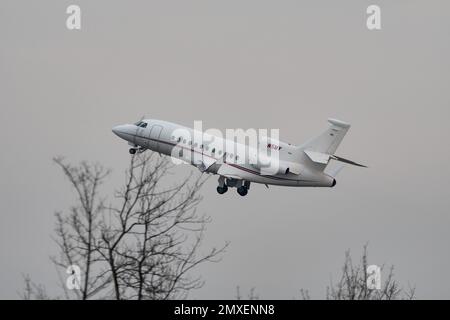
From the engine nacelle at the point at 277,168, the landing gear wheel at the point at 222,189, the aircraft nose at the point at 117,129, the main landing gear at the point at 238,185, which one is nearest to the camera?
the engine nacelle at the point at 277,168

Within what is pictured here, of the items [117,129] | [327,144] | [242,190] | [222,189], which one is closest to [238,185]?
[242,190]

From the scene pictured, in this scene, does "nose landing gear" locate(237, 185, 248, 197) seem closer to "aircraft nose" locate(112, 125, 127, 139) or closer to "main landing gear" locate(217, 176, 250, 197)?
"main landing gear" locate(217, 176, 250, 197)

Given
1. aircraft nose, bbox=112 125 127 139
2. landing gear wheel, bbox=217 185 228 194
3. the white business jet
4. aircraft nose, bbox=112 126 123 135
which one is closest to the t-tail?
the white business jet

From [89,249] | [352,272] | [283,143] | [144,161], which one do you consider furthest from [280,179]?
[89,249]

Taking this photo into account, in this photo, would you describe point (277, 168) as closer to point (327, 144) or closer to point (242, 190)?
point (327, 144)

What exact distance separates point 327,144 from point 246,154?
6089 mm

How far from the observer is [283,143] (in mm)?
75625

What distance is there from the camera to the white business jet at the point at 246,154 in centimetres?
7369

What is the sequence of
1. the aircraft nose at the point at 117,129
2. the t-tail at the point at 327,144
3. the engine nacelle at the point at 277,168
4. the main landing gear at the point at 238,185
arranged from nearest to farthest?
the t-tail at the point at 327,144
the engine nacelle at the point at 277,168
the main landing gear at the point at 238,185
the aircraft nose at the point at 117,129

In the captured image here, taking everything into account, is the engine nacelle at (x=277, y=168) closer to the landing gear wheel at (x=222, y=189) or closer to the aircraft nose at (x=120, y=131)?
the landing gear wheel at (x=222, y=189)

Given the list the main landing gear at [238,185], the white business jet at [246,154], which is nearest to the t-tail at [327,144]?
the white business jet at [246,154]

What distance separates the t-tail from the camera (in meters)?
73.0
